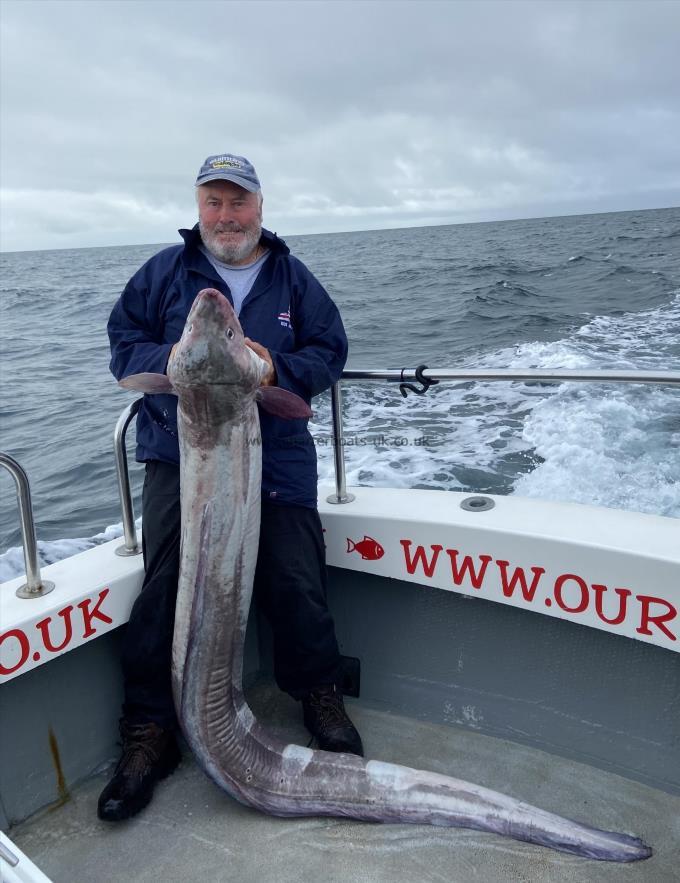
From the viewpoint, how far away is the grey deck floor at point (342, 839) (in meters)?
2.20

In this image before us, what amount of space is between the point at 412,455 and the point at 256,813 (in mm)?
5068

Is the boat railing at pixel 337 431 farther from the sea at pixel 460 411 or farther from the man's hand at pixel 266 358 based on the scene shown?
the sea at pixel 460 411

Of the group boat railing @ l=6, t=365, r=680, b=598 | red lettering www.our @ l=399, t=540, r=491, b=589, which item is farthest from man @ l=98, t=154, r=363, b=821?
red lettering www.our @ l=399, t=540, r=491, b=589

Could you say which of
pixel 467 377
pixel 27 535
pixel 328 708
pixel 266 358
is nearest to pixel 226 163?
pixel 266 358

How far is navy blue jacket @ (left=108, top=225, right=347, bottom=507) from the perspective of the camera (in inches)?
106

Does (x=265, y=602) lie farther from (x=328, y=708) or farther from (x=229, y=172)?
(x=229, y=172)

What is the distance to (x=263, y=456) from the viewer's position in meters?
2.72

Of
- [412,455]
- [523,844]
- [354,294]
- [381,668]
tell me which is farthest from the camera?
[354,294]

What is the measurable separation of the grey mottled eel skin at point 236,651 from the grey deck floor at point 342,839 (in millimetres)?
54

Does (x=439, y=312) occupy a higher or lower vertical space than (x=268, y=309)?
lower

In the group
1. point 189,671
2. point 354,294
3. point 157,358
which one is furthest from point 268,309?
point 354,294

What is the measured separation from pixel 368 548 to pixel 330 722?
66cm

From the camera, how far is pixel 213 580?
7.98 feet

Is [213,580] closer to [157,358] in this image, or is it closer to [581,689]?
[157,358]
